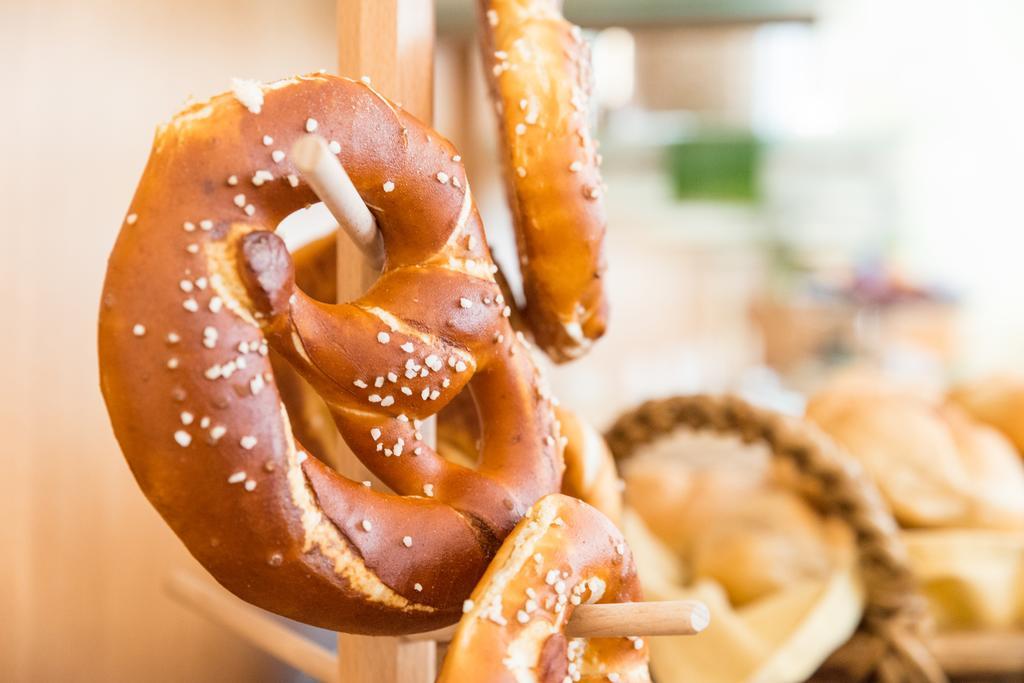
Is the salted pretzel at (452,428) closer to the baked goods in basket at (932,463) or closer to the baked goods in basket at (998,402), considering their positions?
the baked goods in basket at (932,463)

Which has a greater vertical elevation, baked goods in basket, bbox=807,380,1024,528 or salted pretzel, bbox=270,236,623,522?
salted pretzel, bbox=270,236,623,522

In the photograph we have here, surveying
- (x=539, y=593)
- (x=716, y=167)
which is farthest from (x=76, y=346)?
(x=716, y=167)

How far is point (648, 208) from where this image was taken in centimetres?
249

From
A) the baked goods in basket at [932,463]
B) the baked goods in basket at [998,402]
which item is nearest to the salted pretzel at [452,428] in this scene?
the baked goods in basket at [932,463]

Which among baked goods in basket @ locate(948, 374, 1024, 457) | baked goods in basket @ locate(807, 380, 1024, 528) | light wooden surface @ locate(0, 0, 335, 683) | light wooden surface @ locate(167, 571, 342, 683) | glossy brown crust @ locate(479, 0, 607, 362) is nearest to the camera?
glossy brown crust @ locate(479, 0, 607, 362)

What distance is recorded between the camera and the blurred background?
2.43 ft

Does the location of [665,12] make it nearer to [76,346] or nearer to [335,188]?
[76,346]

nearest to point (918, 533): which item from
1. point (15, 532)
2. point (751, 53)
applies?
point (15, 532)

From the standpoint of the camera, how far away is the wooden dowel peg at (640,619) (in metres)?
0.36

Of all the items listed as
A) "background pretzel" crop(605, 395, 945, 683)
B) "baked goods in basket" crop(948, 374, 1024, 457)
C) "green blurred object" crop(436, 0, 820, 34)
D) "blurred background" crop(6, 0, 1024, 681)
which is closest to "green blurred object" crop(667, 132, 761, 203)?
"blurred background" crop(6, 0, 1024, 681)

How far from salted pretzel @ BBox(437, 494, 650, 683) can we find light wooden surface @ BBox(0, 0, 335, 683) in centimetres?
52

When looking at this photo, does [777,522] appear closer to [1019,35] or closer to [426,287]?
[426,287]

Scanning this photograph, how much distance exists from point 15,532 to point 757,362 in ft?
Answer: 8.60

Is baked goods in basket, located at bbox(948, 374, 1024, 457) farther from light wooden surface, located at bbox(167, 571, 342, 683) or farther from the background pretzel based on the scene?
light wooden surface, located at bbox(167, 571, 342, 683)
